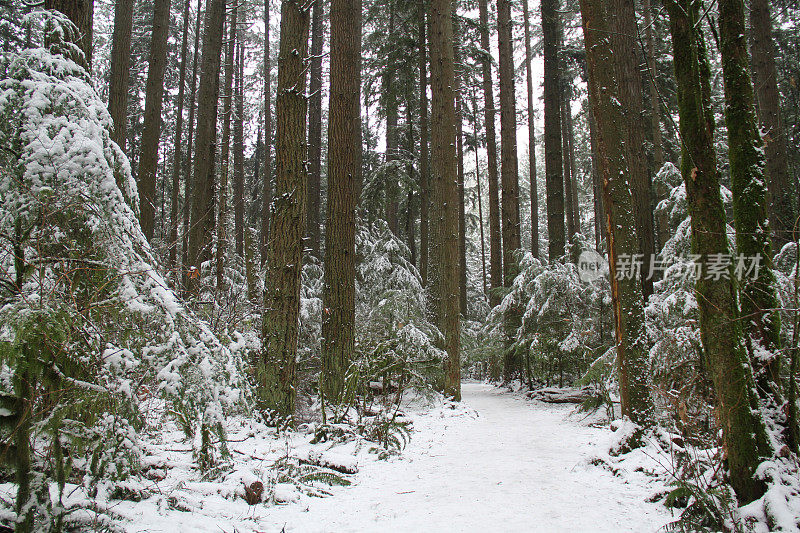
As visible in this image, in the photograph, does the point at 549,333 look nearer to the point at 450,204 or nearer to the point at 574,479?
the point at 450,204

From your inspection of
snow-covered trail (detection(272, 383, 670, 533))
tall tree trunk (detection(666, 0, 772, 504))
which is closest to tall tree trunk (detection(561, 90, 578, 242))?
snow-covered trail (detection(272, 383, 670, 533))

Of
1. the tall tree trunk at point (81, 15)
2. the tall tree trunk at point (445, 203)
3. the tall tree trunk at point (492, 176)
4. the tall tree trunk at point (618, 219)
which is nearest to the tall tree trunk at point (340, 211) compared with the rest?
the tall tree trunk at point (445, 203)

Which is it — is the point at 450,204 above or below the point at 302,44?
below

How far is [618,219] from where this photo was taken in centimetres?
504

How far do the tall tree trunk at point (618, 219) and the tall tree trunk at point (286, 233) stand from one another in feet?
11.9

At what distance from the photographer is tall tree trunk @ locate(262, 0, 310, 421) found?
550 centimetres

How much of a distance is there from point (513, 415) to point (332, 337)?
12.0 ft

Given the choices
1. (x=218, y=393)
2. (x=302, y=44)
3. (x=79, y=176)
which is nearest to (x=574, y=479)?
(x=218, y=393)

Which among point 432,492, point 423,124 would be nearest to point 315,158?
point 423,124

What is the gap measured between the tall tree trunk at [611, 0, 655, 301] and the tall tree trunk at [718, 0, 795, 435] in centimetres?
389

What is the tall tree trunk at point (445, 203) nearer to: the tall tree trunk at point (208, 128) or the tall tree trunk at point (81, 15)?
the tall tree trunk at point (208, 128)

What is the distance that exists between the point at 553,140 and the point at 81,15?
1003 cm

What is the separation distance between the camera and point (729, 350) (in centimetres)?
281

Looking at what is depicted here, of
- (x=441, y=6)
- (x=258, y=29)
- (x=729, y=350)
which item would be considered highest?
(x=258, y=29)
